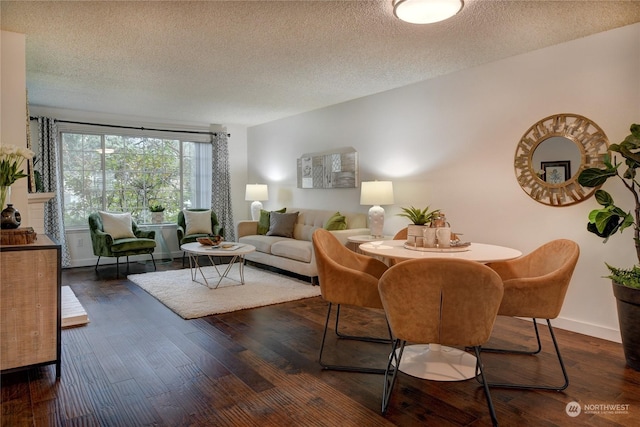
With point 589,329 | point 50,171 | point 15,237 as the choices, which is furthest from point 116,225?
point 589,329

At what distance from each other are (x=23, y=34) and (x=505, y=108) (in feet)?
13.4

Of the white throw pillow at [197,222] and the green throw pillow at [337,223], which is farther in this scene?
the white throw pillow at [197,222]

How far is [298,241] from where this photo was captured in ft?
18.2

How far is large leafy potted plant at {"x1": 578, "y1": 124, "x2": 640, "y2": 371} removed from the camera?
8.77ft

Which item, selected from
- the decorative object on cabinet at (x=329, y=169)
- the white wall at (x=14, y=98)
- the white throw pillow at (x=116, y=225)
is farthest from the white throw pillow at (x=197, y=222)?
the white wall at (x=14, y=98)

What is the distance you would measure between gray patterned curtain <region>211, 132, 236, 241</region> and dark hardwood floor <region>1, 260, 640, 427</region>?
13.3ft

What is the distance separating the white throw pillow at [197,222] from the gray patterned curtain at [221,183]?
68 centimetres

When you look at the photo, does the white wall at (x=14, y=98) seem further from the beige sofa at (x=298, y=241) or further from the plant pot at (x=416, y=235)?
the plant pot at (x=416, y=235)

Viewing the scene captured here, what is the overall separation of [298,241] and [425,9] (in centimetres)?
358

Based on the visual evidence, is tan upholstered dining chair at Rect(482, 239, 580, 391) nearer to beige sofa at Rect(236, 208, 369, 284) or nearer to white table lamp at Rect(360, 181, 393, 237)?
white table lamp at Rect(360, 181, 393, 237)

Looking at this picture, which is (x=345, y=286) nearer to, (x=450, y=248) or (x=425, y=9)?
(x=450, y=248)

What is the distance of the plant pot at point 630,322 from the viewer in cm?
265

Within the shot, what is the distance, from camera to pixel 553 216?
3523 millimetres

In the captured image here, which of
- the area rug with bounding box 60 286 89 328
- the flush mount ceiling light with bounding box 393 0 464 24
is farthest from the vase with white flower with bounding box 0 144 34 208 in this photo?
the flush mount ceiling light with bounding box 393 0 464 24
